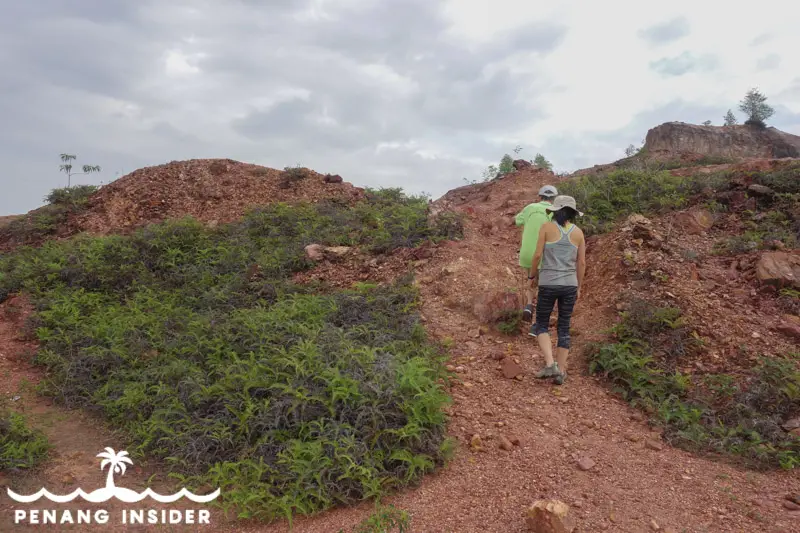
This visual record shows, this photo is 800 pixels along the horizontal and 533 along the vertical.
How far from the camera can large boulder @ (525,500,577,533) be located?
9.17 feet

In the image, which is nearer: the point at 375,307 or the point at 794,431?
the point at 794,431

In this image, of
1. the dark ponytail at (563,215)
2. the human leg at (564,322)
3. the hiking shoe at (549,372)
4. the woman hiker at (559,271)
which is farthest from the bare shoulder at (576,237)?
the hiking shoe at (549,372)

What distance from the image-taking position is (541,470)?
3492 mm

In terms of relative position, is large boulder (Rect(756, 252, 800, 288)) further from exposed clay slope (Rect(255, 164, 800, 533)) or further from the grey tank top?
the grey tank top

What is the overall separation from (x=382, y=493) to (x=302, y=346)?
1.60 metres

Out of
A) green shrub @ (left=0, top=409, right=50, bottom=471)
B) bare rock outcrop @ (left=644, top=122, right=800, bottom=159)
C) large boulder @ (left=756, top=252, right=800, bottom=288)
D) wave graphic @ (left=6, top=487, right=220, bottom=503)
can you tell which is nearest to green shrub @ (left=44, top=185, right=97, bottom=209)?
green shrub @ (left=0, top=409, right=50, bottom=471)

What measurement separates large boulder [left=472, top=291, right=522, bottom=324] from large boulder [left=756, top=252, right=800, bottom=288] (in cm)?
252

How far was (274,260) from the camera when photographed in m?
7.25

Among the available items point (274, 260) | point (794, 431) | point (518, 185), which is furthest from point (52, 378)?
point (518, 185)

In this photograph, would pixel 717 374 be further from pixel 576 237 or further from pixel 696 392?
pixel 576 237

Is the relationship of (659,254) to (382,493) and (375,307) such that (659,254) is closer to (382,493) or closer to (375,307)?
(375,307)

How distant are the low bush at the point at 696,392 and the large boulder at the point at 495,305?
1.01 metres

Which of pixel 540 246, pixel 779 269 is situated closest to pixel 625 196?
pixel 779 269

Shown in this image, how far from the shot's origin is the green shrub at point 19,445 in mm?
3859
